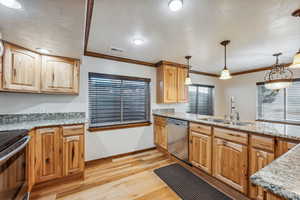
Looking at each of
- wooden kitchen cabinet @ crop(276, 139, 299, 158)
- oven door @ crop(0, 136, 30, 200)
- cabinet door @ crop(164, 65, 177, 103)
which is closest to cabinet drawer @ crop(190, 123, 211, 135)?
wooden kitchen cabinet @ crop(276, 139, 299, 158)

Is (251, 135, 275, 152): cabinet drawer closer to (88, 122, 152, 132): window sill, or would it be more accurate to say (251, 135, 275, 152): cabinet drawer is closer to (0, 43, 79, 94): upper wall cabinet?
(88, 122, 152, 132): window sill

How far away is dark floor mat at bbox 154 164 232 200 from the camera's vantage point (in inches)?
67.6

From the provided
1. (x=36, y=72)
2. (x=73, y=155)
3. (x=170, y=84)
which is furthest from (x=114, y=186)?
(x=170, y=84)

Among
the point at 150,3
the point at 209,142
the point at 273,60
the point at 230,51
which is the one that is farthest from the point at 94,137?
the point at 273,60

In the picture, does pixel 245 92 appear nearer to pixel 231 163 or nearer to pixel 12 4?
pixel 231 163

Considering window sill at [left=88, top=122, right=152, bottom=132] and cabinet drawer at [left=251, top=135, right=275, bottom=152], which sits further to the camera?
window sill at [left=88, top=122, right=152, bottom=132]

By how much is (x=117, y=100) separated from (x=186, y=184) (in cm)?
209

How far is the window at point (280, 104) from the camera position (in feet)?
10.4

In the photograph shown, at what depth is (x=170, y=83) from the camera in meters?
3.22

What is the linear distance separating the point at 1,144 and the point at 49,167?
970 mm

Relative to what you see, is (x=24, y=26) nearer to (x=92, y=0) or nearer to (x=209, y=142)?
(x=92, y=0)

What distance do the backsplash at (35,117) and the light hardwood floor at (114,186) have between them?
1051 mm

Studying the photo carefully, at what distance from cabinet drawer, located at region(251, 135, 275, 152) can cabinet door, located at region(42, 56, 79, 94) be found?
2.75m

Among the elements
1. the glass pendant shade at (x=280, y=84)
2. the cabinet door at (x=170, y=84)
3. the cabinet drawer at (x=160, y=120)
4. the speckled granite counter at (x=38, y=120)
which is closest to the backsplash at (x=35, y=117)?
the speckled granite counter at (x=38, y=120)
